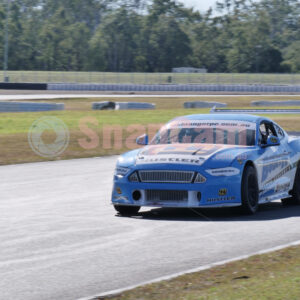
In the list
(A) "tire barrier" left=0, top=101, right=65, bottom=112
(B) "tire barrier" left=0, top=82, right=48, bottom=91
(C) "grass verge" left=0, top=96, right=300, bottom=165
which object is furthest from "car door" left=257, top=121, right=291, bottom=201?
(B) "tire barrier" left=0, top=82, right=48, bottom=91

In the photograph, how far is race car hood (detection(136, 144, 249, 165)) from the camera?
947 centimetres

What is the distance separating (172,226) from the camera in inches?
353

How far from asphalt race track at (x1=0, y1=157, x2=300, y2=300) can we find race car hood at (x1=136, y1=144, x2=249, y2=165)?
728 mm

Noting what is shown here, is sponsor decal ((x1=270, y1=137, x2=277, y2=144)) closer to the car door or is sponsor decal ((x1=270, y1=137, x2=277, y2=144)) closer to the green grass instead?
the car door

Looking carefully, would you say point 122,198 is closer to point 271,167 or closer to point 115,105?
point 271,167

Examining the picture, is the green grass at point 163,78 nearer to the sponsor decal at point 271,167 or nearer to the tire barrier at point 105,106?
the tire barrier at point 105,106

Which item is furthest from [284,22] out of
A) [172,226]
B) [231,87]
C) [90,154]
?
[172,226]

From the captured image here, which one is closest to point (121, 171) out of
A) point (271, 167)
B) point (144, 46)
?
point (271, 167)

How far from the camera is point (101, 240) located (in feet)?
26.1

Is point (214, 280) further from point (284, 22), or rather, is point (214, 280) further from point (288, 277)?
point (284, 22)

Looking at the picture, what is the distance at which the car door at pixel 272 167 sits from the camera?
10234 millimetres

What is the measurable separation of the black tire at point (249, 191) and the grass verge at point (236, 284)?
8.91 feet

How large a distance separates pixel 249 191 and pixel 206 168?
0.79 metres

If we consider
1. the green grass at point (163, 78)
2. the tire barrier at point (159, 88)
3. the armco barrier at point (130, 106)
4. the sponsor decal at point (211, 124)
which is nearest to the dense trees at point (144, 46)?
the green grass at point (163, 78)
